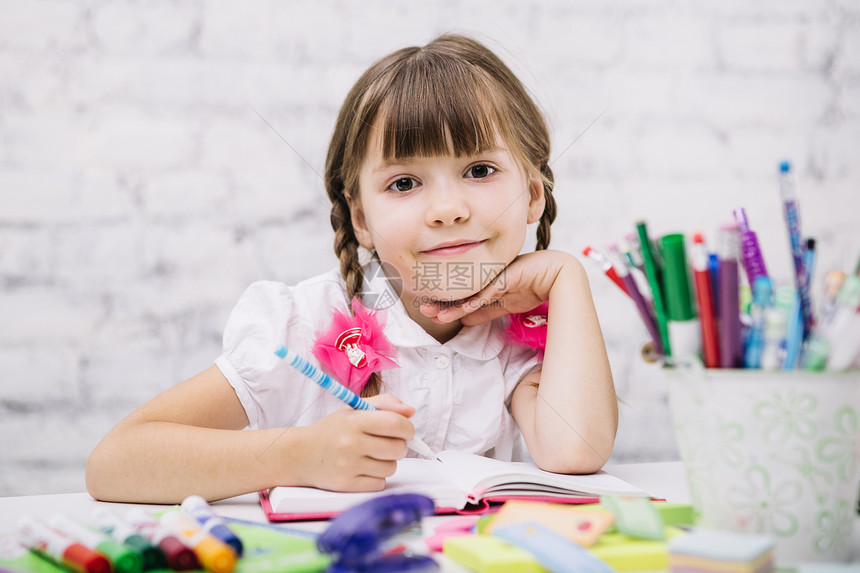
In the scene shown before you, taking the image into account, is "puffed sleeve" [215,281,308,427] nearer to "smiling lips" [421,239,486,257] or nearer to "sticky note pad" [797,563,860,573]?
"smiling lips" [421,239,486,257]

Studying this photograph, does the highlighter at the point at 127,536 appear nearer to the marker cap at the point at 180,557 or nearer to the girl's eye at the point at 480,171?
the marker cap at the point at 180,557

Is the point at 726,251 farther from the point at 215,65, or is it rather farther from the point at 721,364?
the point at 215,65

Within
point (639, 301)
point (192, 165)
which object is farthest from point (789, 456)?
point (192, 165)

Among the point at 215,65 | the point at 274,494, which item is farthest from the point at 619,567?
the point at 215,65

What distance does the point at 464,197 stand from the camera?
85cm

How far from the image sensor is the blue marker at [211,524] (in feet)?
1.47

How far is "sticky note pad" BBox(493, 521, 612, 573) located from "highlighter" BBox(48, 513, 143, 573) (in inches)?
8.9

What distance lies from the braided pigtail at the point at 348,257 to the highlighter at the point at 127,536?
1.41 ft

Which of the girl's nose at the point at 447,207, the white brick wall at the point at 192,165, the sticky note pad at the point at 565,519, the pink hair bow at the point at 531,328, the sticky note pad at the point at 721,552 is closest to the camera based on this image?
the sticky note pad at the point at 721,552

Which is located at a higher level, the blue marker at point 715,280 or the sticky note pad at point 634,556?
the blue marker at point 715,280

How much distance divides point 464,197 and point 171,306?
0.64m

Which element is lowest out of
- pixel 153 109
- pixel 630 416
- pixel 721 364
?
pixel 630 416

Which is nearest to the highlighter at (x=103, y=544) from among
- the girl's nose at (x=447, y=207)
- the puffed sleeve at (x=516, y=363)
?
the girl's nose at (x=447, y=207)

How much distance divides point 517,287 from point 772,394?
0.49 meters
